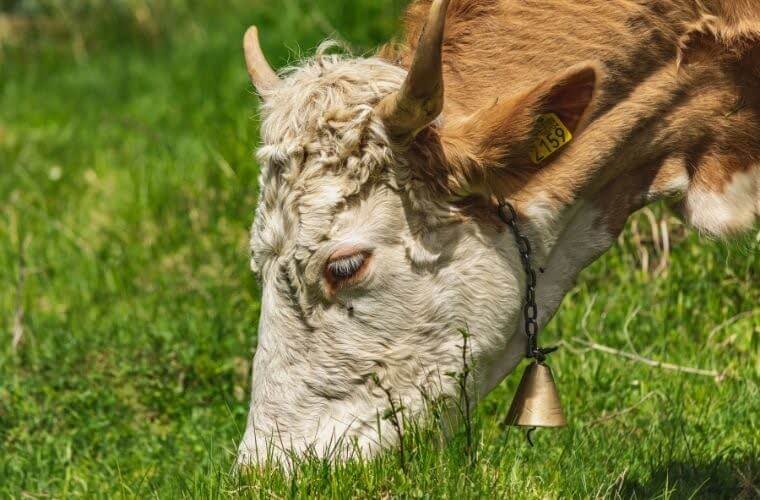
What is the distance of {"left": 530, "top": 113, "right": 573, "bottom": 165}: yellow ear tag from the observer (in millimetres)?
3721

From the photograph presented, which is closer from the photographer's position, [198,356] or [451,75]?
[451,75]

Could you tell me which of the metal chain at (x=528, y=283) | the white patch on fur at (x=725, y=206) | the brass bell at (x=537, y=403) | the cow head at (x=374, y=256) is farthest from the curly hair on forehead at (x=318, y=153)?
the white patch on fur at (x=725, y=206)

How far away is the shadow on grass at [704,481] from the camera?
4031 mm

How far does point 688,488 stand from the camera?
4.05 meters

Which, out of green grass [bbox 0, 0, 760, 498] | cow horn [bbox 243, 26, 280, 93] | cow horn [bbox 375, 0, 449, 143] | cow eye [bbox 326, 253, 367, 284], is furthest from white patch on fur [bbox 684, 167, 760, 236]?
cow horn [bbox 243, 26, 280, 93]

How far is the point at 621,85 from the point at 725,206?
54 cm

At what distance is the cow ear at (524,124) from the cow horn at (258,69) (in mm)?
757

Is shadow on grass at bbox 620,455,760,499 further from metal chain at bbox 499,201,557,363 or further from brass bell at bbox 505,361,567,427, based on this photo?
metal chain at bbox 499,201,557,363

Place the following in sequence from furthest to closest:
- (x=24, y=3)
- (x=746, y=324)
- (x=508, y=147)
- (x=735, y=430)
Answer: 1. (x=24, y=3)
2. (x=746, y=324)
3. (x=735, y=430)
4. (x=508, y=147)

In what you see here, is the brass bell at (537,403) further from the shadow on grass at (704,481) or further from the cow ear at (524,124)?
the cow ear at (524,124)

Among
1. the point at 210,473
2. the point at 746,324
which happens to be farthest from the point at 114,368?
the point at 746,324

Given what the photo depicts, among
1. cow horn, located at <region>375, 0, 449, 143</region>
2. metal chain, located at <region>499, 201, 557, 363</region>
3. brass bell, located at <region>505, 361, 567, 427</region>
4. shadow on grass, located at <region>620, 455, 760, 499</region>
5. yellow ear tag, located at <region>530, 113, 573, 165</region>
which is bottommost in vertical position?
shadow on grass, located at <region>620, 455, 760, 499</region>

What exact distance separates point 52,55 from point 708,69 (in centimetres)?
824

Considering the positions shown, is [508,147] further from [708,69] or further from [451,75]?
[708,69]
